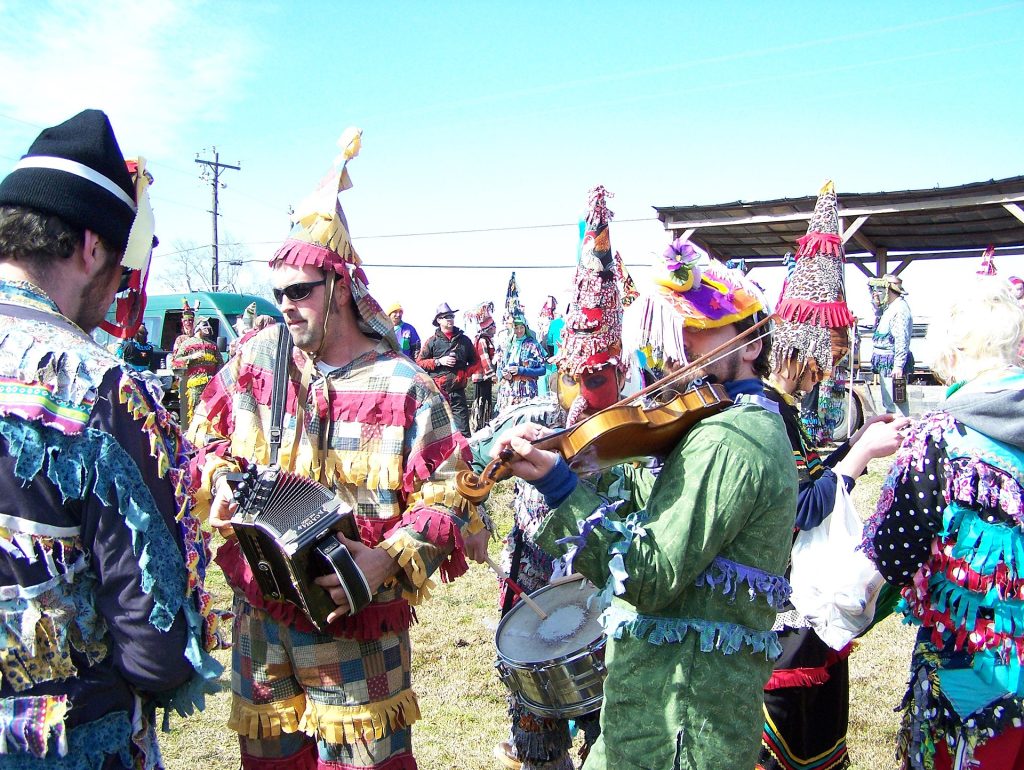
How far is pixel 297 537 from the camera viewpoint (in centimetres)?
231

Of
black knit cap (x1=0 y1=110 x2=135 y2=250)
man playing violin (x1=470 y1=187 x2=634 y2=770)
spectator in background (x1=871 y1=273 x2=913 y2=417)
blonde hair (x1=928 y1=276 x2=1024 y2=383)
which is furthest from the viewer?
spectator in background (x1=871 y1=273 x2=913 y2=417)

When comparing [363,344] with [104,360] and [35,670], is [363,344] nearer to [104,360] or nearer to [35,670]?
Answer: [104,360]

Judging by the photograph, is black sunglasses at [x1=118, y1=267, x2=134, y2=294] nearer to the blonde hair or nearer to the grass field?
the grass field

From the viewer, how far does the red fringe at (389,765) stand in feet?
8.62

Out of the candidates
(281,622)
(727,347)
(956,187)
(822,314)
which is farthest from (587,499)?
(956,187)

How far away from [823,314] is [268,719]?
11.5 feet

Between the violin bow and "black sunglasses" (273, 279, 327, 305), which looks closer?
the violin bow

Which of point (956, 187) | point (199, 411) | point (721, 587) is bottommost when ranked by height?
point (721, 587)

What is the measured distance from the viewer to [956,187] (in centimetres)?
1246

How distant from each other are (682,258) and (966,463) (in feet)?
3.77

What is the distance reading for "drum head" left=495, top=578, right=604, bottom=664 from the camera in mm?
3016

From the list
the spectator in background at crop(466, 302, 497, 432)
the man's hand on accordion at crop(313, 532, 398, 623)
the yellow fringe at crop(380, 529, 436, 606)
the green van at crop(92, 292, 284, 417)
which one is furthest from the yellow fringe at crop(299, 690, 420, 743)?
the green van at crop(92, 292, 284, 417)

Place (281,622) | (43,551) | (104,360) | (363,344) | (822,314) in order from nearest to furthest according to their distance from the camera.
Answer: (43,551)
(104,360)
(281,622)
(363,344)
(822,314)

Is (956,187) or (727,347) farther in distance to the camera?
(956,187)
